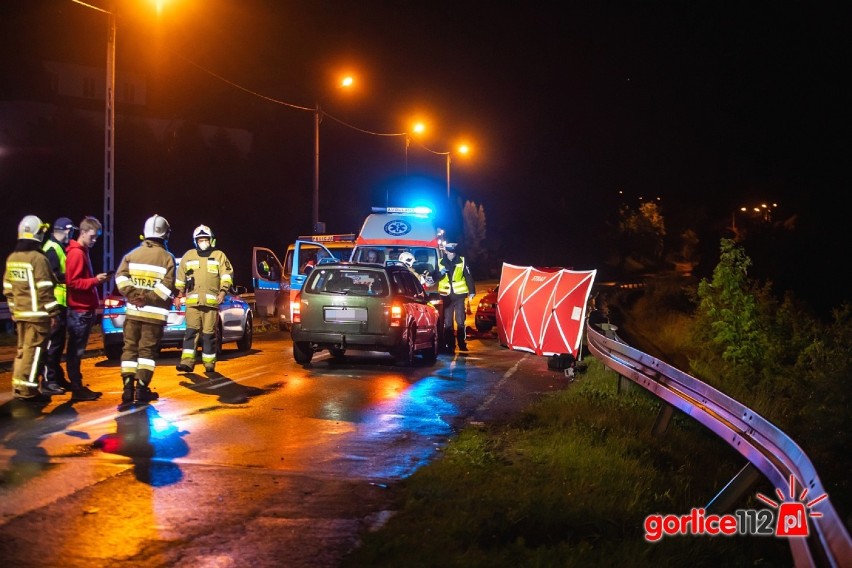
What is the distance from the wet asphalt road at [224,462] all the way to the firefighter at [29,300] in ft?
1.28

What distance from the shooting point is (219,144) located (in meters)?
55.2

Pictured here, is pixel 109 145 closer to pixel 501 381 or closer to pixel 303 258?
pixel 303 258

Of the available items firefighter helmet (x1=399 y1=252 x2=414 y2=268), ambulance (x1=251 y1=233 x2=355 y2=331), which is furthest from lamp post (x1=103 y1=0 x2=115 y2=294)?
firefighter helmet (x1=399 y1=252 x2=414 y2=268)

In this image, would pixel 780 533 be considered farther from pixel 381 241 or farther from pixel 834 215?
pixel 834 215

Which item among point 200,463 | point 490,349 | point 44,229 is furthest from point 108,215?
point 200,463

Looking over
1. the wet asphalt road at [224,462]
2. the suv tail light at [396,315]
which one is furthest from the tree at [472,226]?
the wet asphalt road at [224,462]

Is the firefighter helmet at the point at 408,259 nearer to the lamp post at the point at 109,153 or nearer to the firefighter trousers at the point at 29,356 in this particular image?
the lamp post at the point at 109,153

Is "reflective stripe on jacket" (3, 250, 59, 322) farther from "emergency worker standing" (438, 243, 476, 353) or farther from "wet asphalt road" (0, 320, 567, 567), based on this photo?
"emergency worker standing" (438, 243, 476, 353)

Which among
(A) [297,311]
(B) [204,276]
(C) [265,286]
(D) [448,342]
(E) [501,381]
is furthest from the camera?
(C) [265,286]

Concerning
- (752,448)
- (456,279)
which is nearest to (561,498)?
(752,448)

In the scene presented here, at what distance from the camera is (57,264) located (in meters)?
10.1

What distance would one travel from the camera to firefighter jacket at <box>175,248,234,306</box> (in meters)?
12.1

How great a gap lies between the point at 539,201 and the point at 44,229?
255ft

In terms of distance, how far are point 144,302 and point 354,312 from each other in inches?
172
